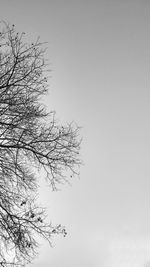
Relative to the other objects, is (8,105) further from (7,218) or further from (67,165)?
(7,218)

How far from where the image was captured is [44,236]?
945 cm

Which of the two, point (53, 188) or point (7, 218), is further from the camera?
point (53, 188)

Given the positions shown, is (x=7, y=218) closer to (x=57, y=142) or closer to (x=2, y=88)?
(x=57, y=142)

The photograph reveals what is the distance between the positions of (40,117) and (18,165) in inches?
56.9

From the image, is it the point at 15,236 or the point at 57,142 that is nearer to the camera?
the point at 15,236

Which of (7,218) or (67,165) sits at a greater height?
(67,165)

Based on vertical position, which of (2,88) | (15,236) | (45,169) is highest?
(2,88)

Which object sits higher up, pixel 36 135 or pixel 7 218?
pixel 36 135

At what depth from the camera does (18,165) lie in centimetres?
999

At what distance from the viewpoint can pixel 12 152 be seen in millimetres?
10039

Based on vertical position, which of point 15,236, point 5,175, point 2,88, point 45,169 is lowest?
point 15,236

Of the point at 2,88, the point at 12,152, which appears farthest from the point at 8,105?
the point at 12,152

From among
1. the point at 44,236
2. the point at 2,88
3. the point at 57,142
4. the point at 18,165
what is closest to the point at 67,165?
the point at 57,142

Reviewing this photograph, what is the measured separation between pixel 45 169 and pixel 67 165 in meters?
0.72
